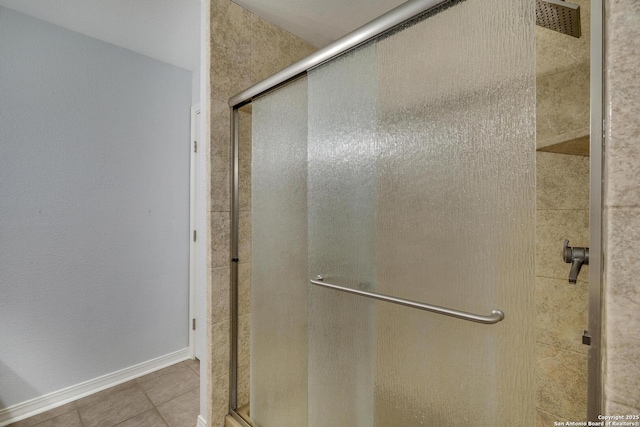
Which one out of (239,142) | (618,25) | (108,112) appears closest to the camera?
(618,25)

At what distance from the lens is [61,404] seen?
64.0 inches

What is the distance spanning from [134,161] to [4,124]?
604 millimetres

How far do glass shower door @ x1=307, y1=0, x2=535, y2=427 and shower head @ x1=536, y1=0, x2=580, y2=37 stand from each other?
54mm

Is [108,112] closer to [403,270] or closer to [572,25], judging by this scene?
[403,270]

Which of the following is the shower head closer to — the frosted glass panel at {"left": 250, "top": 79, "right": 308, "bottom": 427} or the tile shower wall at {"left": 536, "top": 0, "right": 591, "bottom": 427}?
the tile shower wall at {"left": 536, "top": 0, "right": 591, "bottom": 427}

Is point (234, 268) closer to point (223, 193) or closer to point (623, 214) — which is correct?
point (223, 193)

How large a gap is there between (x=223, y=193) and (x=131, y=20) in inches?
46.7

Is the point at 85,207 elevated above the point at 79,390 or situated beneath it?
elevated above

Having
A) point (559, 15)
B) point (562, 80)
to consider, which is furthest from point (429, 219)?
point (562, 80)

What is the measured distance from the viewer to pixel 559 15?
632 millimetres

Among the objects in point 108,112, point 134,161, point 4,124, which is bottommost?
point 134,161

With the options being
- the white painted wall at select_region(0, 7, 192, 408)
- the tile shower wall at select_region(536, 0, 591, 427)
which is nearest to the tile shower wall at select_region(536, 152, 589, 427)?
the tile shower wall at select_region(536, 0, 591, 427)

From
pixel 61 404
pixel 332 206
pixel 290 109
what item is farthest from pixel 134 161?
pixel 332 206

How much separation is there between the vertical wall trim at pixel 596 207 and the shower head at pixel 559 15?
14cm
